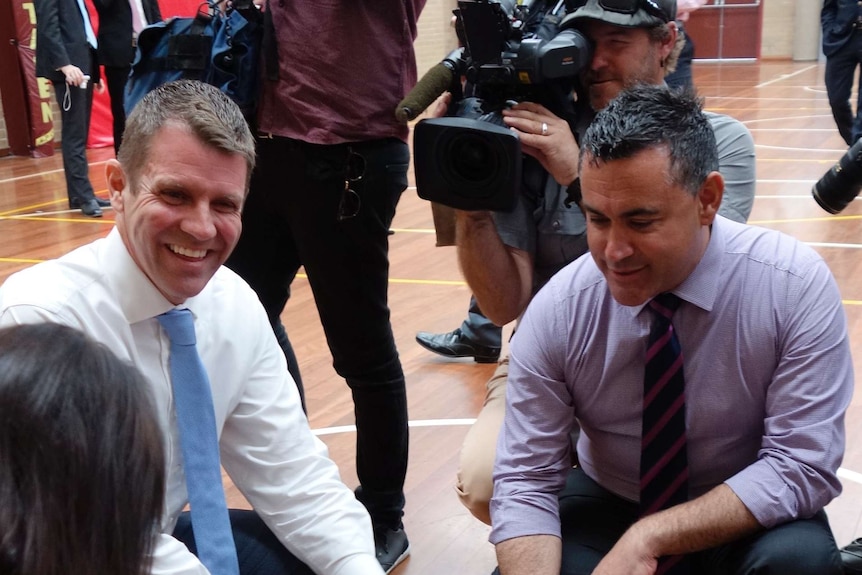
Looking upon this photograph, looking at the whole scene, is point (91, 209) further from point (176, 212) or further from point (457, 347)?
point (176, 212)

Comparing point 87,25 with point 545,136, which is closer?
point 545,136

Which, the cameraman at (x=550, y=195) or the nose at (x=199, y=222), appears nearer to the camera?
the nose at (x=199, y=222)

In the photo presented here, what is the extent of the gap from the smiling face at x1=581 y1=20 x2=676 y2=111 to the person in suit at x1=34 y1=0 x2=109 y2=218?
4.90m

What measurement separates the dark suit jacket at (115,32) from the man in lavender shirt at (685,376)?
4.92m

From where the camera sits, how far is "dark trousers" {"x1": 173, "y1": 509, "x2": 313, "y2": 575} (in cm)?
183

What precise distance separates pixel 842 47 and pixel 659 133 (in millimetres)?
5538

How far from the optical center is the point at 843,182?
2105 mm

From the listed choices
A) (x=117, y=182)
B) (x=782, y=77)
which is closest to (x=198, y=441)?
(x=117, y=182)

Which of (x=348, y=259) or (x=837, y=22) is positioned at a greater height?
(x=348, y=259)

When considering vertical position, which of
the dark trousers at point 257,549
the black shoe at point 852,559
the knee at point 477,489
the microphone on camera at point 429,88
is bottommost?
the black shoe at point 852,559

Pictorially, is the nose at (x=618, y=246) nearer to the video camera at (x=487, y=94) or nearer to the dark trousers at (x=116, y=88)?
the video camera at (x=487, y=94)

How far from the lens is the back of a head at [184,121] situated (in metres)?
1.71

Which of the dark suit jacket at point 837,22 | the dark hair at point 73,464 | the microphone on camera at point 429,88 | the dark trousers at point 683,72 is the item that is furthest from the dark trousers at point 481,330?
the dark suit jacket at point 837,22

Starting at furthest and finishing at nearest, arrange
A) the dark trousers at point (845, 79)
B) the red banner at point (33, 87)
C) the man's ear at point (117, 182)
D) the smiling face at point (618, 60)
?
the red banner at point (33, 87) → the dark trousers at point (845, 79) → the smiling face at point (618, 60) → the man's ear at point (117, 182)
